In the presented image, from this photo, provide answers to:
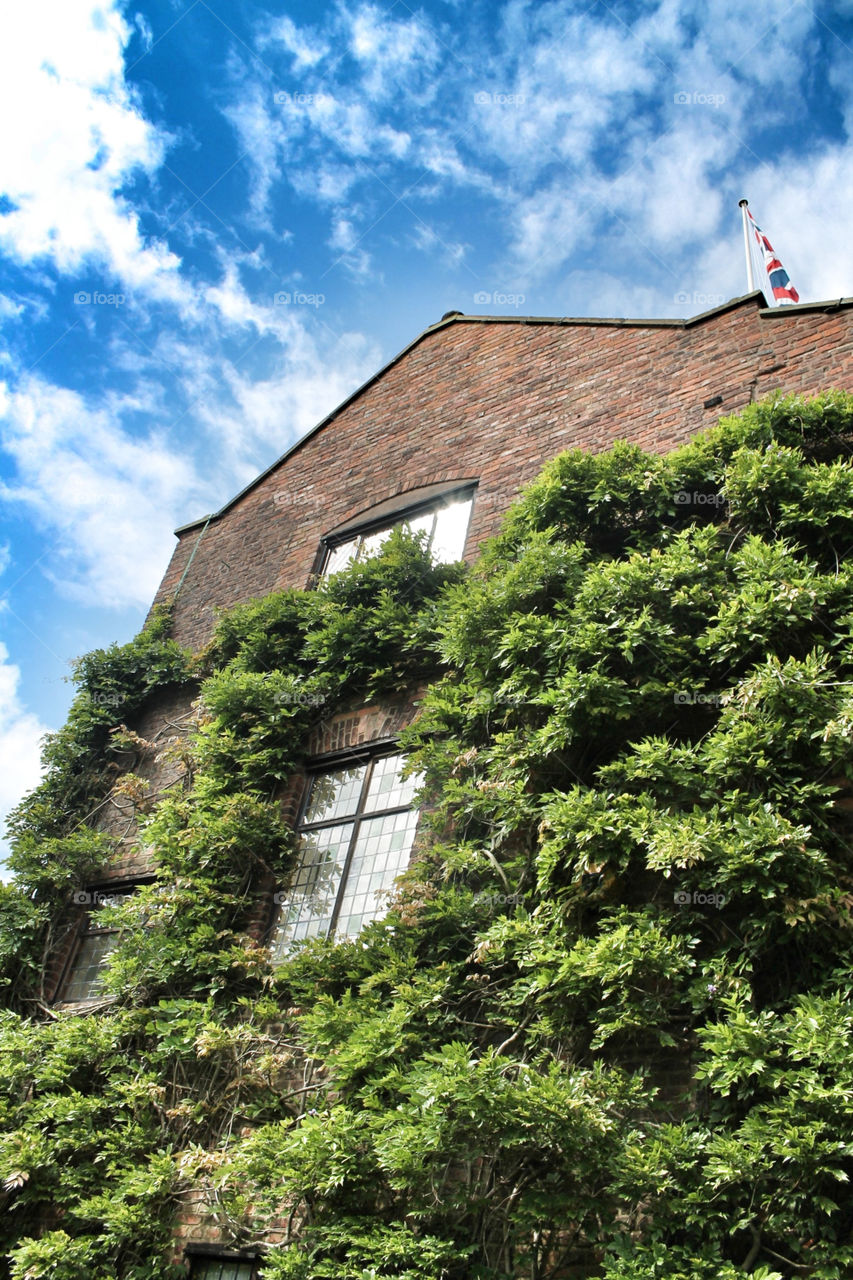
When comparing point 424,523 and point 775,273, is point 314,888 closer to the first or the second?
point 424,523

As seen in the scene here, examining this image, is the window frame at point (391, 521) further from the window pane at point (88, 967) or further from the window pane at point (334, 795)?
the window pane at point (88, 967)

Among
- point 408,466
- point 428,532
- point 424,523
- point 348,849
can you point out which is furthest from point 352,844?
point 408,466

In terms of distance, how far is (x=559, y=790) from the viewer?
6211 millimetres

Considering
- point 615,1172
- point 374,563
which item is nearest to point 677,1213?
point 615,1172

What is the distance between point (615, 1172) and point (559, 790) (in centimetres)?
235

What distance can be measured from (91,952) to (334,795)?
332 cm

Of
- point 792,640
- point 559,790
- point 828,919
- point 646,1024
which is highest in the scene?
point 792,640

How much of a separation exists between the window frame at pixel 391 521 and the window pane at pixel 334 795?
219 centimetres

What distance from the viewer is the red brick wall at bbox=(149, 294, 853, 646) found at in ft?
27.0

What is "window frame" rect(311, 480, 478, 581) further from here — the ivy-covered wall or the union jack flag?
the union jack flag

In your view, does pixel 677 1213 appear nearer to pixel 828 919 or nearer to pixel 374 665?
pixel 828 919

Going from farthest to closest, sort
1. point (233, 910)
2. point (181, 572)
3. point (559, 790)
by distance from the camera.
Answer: point (181, 572) → point (233, 910) → point (559, 790)

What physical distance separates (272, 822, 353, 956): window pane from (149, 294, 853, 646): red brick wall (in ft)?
10.6

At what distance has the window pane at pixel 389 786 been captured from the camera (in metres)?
7.94
